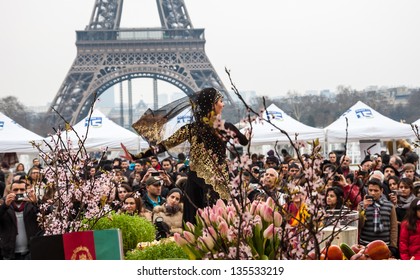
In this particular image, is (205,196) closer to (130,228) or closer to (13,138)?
(130,228)

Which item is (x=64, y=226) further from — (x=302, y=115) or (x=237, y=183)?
(x=302, y=115)

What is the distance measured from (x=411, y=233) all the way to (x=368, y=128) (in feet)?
32.7

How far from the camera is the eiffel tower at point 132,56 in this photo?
168 ft

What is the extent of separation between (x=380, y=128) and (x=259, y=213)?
1350 centimetres

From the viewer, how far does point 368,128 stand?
1592cm

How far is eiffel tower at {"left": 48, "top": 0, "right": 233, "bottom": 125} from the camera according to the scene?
51.3 meters

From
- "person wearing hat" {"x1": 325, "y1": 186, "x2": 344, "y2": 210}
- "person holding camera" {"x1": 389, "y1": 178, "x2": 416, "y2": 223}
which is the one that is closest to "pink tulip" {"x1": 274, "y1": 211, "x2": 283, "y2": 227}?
"person wearing hat" {"x1": 325, "y1": 186, "x2": 344, "y2": 210}

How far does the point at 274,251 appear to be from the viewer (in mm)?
2596

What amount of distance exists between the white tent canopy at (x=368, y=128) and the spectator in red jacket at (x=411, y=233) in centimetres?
902

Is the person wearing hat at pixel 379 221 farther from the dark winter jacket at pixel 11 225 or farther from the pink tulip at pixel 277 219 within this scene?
the pink tulip at pixel 277 219

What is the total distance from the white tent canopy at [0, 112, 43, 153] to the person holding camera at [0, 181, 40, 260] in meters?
6.89

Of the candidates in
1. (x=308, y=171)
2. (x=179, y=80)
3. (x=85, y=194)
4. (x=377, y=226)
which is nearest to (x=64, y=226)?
(x=85, y=194)

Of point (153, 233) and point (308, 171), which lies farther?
point (153, 233)

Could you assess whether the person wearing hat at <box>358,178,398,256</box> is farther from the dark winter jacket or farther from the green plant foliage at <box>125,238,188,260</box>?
the green plant foliage at <box>125,238,188,260</box>
